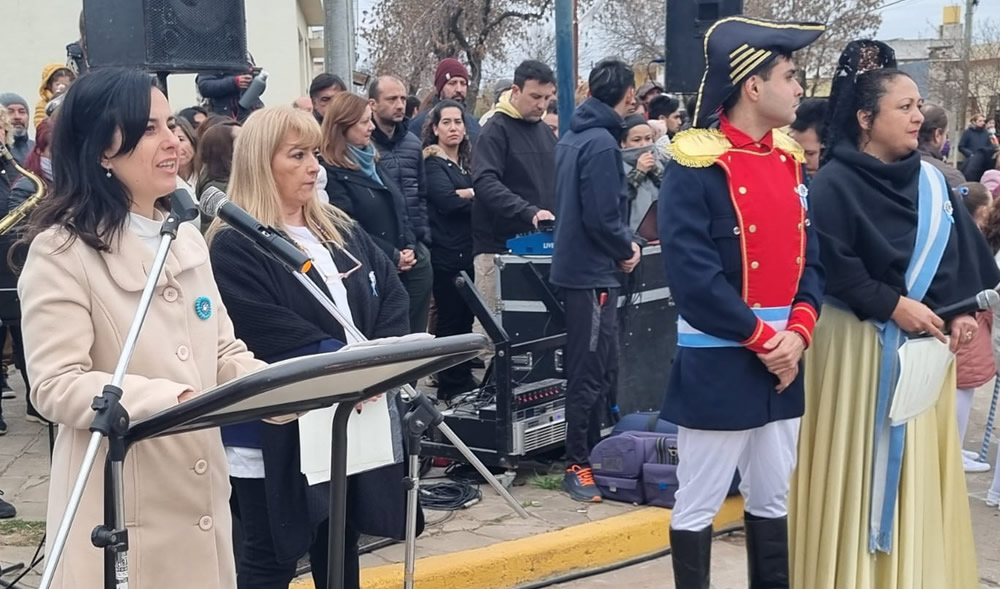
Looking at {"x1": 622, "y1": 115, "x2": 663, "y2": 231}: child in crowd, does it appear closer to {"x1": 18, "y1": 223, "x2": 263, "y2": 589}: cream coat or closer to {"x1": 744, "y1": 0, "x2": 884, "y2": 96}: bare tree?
{"x1": 18, "y1": 223, "x2": 263, "y2": 589}: cream coat

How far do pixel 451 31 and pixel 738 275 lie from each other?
19398 millimetres

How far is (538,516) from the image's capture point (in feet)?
18.0

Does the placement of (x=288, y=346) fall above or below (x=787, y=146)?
below

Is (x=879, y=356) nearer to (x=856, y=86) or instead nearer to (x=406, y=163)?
(x=856, y=86)

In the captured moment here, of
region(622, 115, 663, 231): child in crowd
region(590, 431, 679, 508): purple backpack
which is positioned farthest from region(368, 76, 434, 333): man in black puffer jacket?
region(590, 431, 679, 508): purple backpack

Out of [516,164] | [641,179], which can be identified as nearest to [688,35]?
[641,179]

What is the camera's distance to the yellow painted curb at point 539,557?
4.72 meters

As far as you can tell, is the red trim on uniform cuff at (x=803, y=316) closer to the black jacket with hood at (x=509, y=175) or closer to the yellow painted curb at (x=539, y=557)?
the yellow painted curb at (x=539, y=557)

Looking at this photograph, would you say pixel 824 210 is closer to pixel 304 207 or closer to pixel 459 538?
pixel 304 207

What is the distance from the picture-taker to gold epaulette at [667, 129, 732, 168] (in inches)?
148

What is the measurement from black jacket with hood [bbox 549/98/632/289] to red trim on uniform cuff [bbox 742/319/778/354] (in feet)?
6.82

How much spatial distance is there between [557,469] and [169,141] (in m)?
3.89

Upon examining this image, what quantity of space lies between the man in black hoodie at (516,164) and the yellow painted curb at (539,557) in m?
2.05

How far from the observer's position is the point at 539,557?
195 inches
